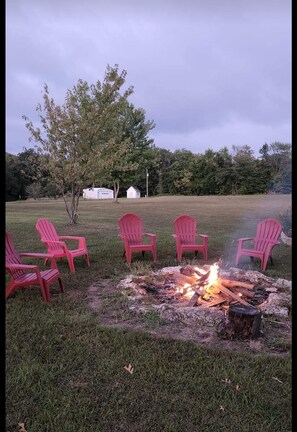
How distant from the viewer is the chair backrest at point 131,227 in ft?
23.6

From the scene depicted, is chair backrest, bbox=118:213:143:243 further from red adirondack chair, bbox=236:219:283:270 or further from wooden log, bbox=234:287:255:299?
wooden log, bbox=234:287:255:299

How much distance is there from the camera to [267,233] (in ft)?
22.4

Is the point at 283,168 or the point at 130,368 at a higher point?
the point at 283,168

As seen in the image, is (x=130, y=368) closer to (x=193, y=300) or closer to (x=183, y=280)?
(x=193, y=300)


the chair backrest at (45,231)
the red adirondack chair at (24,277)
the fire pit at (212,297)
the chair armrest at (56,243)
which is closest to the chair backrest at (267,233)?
the fire pit at (212,297)

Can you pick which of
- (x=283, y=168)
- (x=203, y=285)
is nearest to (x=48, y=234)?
(x=203, y=285)

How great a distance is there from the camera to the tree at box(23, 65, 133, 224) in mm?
12711

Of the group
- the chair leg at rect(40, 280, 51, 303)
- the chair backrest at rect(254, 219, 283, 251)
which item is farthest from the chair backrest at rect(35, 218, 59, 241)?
the chair backrest at rect(254, 219, 283, 251)

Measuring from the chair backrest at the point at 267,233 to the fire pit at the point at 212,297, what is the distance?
1447 millimetres

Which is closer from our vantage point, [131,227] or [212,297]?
[212,297]

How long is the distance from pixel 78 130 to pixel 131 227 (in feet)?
22.2

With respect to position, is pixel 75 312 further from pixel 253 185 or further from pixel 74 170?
pixel 253 185
